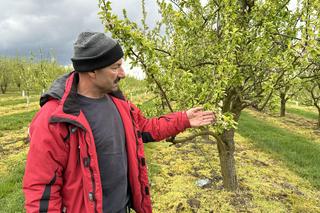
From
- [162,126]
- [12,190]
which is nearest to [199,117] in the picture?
[162,126]

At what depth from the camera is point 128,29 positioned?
3980 millimetres

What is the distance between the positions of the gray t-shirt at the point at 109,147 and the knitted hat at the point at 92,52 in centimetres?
36

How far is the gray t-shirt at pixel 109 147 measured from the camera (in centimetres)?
303

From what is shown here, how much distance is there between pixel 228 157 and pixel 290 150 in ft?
23.1

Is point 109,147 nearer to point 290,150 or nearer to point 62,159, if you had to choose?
point 62,159

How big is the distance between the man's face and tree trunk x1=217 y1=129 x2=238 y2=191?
4332mm

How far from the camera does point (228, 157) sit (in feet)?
23.5

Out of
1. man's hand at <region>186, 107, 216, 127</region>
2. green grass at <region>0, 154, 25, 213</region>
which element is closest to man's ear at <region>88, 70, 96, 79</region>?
man's hand at <region>186, 107, 216, 127</region>

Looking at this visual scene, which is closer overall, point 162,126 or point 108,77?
point 108,77

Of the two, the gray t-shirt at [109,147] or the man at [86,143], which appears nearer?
the man at [86,143]

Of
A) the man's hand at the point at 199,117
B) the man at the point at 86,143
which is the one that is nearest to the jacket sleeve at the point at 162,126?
the man's hand at the point at 199,117

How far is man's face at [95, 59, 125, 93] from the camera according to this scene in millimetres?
3010

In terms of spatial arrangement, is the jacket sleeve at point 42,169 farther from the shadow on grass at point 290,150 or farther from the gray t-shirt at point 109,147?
the shadow on grass at point 290,150

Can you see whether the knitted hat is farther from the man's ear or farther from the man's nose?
the man's nose
